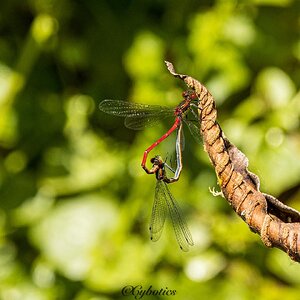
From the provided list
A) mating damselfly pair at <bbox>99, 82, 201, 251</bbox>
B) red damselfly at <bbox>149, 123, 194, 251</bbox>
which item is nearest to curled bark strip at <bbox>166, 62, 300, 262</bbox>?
mating damselfly pair at <bbox>99, 82, 201, 251</bbox>

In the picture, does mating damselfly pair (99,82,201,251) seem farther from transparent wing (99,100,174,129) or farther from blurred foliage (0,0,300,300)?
blurred foliage (0,0,300,300)

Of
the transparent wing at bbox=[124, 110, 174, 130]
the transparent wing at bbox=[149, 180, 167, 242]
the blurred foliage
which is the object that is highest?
the blurred foliage

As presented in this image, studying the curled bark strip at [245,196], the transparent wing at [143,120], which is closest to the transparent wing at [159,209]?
the transparent wing at [143,120]

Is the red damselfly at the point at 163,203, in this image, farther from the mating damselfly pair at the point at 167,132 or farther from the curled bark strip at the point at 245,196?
the curled bark strip at the point at 245,196

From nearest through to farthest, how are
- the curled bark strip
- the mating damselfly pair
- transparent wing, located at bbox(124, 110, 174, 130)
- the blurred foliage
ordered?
1. the curled bark strip
2. the mating damselfly pair
3. transparent wing, located at bbox(124, 110, 174, 130)
4. the blurred foliage

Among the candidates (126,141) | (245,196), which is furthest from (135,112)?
(126,141)

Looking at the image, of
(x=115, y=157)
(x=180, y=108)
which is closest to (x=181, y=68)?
(x=115, y=157)
